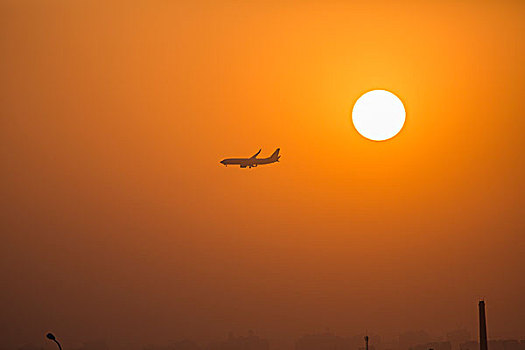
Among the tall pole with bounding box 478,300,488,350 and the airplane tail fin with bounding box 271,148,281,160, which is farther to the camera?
the airplane tail fin with bounding box 271,148,281,160

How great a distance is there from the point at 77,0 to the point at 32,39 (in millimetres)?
1118

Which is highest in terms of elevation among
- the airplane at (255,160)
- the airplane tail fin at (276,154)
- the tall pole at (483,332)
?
the airplane tail fin at (276,154)

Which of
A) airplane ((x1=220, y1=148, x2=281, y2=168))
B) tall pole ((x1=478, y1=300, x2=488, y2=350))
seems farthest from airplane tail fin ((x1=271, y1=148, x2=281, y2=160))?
tall pole ((x1=478, y1=300, x2=488, y2=350))

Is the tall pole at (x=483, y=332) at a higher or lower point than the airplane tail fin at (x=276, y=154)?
lower

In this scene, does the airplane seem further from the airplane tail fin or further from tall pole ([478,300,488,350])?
tall pole ([478,300,488,350])

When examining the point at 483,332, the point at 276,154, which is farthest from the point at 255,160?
the point at 483,332

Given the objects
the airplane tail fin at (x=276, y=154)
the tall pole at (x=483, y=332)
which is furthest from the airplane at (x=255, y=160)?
the tall pole at (x=483, y=332)

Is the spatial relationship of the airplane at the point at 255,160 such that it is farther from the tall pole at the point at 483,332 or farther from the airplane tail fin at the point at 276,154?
the tall pole at the point at 483,332

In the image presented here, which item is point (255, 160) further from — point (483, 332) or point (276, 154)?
point (483, 332)

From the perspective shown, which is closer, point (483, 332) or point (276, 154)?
point (483, 332)

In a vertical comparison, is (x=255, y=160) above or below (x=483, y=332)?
above

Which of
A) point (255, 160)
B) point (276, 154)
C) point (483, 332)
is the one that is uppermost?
point (276, 154)

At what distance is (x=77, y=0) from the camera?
23.9m

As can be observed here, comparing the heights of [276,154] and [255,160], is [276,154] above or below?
above
